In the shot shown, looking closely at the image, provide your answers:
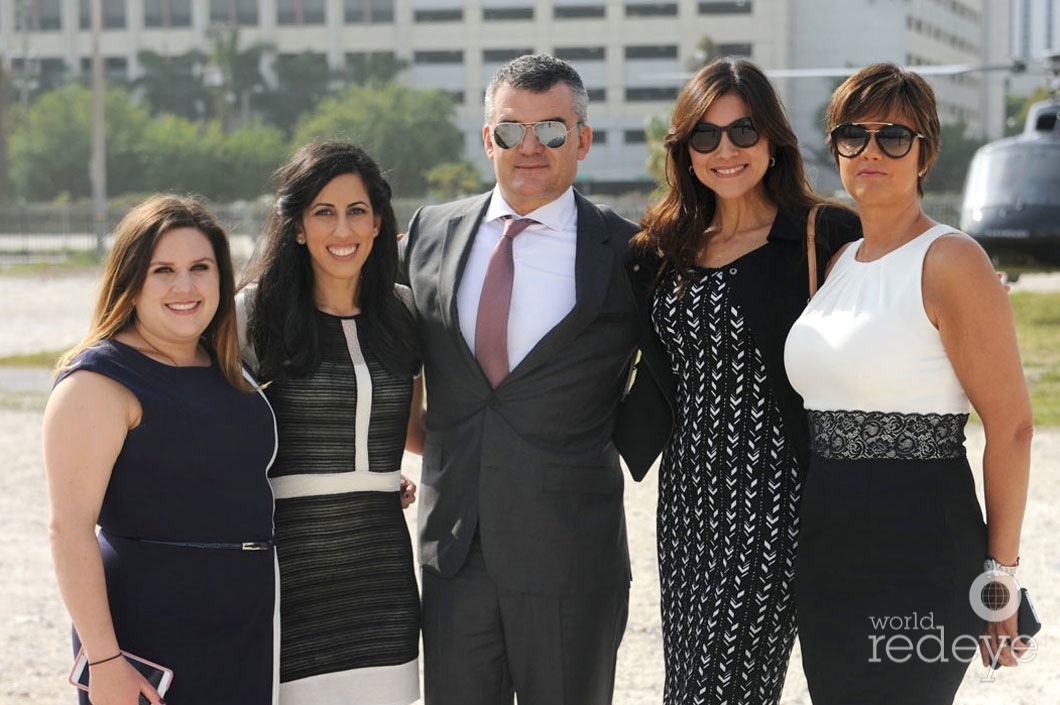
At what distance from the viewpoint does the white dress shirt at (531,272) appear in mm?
3713

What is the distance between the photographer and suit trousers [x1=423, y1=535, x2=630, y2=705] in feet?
12.0

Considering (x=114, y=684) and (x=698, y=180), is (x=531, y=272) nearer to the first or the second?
(x=698, y=180)

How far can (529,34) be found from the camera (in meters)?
79.6

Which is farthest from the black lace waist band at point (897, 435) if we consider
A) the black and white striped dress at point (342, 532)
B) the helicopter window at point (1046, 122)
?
the helicopter window at point (1046, 122)

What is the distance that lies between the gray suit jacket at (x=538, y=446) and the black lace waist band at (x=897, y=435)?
807 mm

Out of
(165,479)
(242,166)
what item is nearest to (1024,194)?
(165,479)

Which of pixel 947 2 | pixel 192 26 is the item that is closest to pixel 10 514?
pixel 192 26

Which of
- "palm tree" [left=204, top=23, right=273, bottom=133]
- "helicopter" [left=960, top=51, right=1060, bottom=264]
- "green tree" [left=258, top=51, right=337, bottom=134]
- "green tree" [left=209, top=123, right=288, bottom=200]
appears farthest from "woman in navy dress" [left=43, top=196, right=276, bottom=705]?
"green tree" [left=258, top=51, right=337, bottom=134]

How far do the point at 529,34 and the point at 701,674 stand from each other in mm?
78797

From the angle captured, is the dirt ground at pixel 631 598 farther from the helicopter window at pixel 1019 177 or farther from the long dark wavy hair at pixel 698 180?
the helicopter window at pixel 1019 177

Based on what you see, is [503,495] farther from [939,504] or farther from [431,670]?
[939,504]

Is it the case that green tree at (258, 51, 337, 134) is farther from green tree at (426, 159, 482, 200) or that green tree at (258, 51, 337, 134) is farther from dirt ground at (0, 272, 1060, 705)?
dirt ground at (0, 272, 1060, 705)

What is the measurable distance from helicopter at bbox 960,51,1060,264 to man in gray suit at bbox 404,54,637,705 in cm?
1501

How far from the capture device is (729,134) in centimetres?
357
